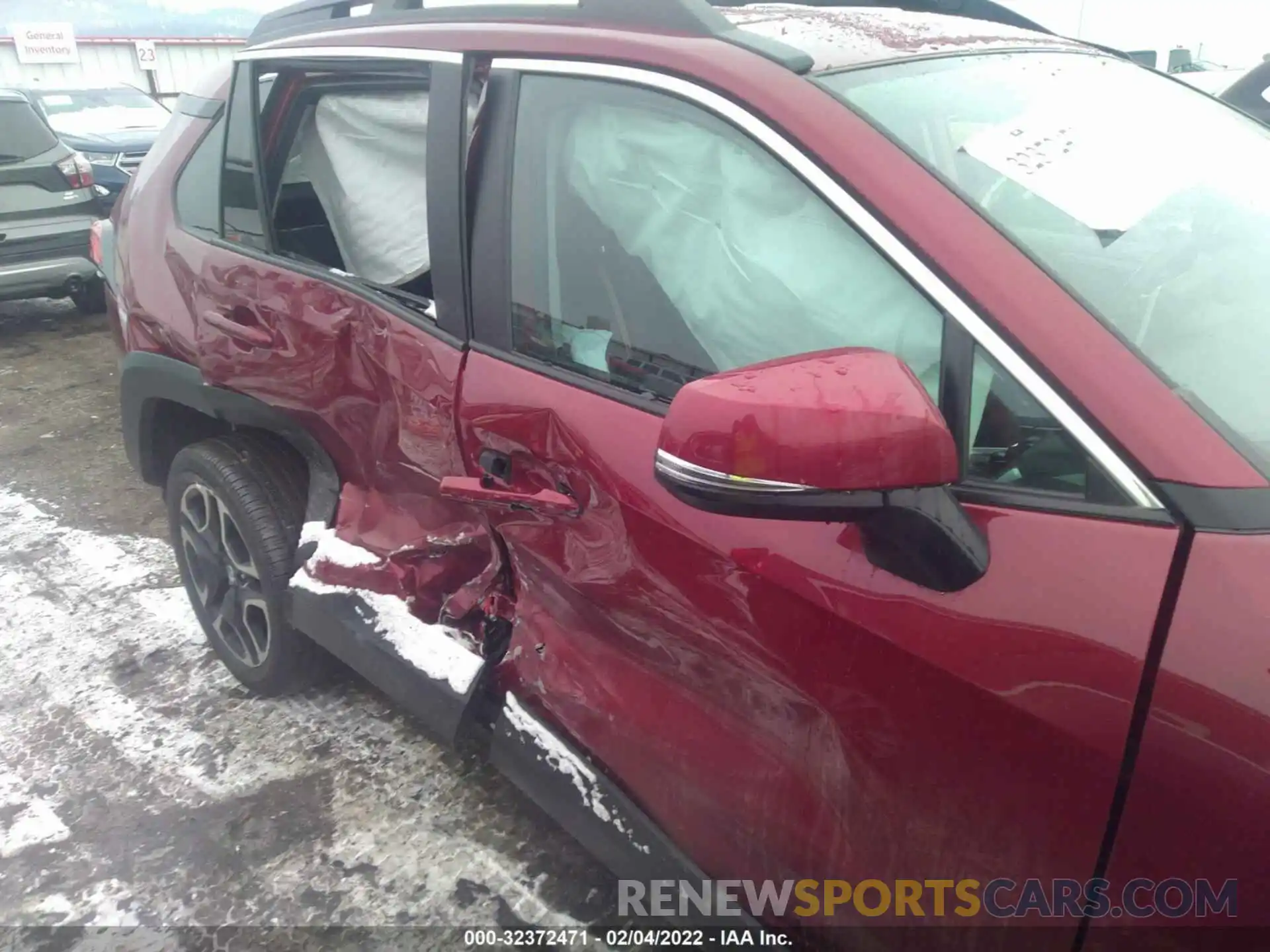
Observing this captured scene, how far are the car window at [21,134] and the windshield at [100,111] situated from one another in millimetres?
2288

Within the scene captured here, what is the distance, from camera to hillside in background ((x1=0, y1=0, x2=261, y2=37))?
18.2 metres

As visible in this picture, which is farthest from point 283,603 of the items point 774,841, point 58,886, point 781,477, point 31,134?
point 31,134

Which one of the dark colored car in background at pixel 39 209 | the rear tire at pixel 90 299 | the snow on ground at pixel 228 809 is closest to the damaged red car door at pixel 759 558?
the snow on ground at pixel 228 809

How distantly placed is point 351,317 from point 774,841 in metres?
1.39

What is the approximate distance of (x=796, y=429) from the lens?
3.42 feet

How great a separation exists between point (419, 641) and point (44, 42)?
64.0 feet

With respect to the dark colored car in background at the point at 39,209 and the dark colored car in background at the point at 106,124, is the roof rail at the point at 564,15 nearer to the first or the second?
the dark colored car in background at the point at 39,209

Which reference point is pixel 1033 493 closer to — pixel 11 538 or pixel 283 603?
pixel 283 603

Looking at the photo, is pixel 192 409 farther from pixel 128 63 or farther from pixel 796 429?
pixel 128 63

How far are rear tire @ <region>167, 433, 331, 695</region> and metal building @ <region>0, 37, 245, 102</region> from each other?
651 inches

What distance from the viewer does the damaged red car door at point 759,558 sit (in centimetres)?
111

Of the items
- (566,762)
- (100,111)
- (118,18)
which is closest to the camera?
(566,762)

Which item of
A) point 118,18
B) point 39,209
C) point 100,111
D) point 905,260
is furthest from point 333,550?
point 118,18

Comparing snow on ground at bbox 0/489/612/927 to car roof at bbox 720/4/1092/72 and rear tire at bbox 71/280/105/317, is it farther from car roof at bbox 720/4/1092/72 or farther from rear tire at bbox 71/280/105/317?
rear tire at bbox 71/280/105/317
